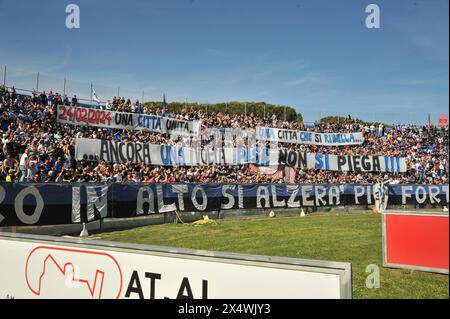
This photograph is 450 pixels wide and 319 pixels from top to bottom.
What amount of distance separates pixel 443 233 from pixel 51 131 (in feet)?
72.9

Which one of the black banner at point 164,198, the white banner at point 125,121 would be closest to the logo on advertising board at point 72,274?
the black banner at point 164,198

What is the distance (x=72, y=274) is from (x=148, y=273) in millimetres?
993

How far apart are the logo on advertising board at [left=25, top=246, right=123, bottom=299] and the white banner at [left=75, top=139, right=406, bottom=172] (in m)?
18.3

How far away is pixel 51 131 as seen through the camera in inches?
878

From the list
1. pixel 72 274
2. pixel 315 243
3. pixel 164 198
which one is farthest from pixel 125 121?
pixel 72 274

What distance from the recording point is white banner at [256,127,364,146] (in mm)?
36594

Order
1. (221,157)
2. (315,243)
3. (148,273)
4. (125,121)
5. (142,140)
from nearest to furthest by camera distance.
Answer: (148,273)
(315,243)
(142,140)
(125,121)
(221,157)

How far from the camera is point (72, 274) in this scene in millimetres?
4422

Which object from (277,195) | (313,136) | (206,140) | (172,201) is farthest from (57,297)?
(313,136)

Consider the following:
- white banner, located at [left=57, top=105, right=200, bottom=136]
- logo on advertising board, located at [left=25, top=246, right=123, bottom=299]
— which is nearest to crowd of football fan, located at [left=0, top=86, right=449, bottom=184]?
white banner, located at [left=57, top=105, right=200, bottom=136]

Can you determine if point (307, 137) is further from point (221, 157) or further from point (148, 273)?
point (148, 273)

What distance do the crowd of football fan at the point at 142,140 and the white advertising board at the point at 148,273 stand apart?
40.0 feet

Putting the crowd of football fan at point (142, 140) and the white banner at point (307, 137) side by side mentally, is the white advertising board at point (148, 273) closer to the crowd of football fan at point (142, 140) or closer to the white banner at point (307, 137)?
the crowd of football fan at point (142, 140)
